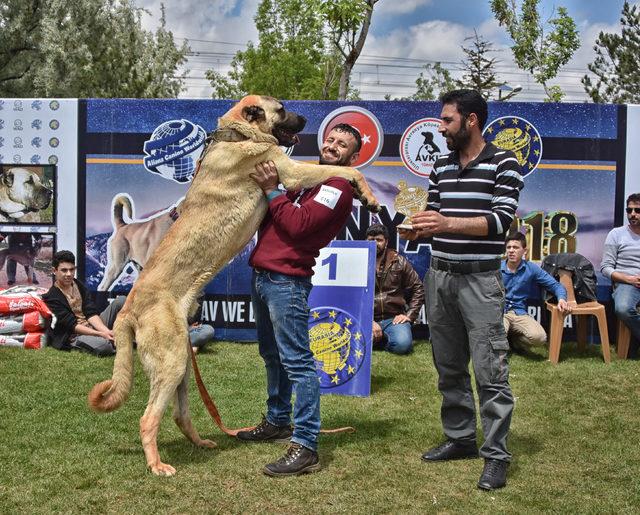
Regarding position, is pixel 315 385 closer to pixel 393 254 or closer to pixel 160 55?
pixel 393 254

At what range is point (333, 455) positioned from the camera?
4.30m

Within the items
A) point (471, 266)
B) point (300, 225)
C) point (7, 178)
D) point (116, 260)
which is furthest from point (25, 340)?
point (471, 266)

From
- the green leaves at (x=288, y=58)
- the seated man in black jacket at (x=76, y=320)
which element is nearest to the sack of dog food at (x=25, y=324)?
the seated man in black jacket at (x=76, y=320)

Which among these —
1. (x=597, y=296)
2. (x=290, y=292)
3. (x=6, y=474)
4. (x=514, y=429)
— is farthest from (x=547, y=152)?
(x=6, y=474)

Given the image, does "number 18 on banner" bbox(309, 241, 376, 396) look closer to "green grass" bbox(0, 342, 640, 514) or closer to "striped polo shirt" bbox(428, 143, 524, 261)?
"green grass" bbox(0, 342, 640, 514)

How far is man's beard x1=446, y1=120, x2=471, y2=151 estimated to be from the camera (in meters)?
3.86

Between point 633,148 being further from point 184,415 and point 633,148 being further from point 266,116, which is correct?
point 184,415

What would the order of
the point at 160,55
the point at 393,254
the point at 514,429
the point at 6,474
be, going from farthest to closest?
the point at 160,55 < the point at 393,254 < the point at 514,429 < the point at 6,474

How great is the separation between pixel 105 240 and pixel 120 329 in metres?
4.37

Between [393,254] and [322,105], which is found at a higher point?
[322,105]

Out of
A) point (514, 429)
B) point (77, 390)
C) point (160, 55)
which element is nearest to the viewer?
point (514, 429)

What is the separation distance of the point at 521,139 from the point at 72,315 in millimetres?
5555

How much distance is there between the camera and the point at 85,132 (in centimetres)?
809

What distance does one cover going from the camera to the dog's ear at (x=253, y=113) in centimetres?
411
